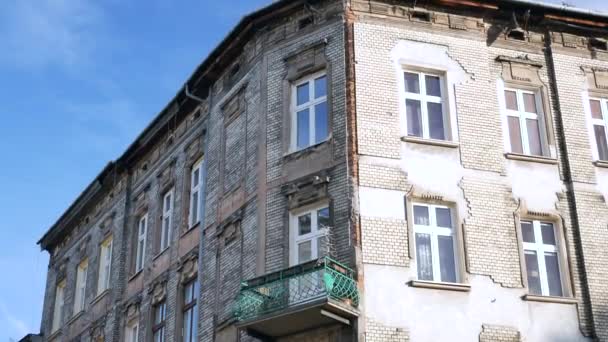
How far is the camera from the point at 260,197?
1903 centimetres

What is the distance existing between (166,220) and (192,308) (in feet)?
12.5

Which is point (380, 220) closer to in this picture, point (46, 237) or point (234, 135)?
point (234, 135)

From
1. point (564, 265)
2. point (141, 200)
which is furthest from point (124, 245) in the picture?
point (564, 265)

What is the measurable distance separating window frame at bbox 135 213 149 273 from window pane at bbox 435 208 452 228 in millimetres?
10298

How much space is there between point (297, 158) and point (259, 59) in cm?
317

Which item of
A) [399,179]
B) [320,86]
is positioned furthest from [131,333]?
[399,179]

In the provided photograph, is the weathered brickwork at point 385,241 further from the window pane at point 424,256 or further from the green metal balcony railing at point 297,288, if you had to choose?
A: the green metal balcony railing at point 297,288

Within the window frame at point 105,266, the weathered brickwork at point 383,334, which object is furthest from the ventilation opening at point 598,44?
the window frame at point 105,266

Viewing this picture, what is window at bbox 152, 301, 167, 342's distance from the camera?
23016mm

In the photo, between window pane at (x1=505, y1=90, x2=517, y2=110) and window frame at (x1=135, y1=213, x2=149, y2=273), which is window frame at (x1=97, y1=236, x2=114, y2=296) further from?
window pane at (x1=505, y1=90, x2=517, y2=110)

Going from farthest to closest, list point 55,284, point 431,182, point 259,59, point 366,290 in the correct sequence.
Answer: point 55,284 < point 259,59 < point 431,182 < point 366,290

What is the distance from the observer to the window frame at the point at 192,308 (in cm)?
2114

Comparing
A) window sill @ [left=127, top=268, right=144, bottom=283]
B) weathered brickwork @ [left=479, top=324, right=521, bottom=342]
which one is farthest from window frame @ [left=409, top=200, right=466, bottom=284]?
window sill @ [left=127, top=268, right=144, bottom=283]

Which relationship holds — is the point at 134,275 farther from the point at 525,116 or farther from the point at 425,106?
the point at 525,116
